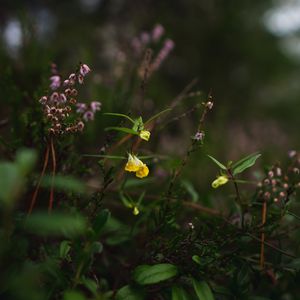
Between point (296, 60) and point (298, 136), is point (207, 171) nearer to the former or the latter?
point (298, 136)

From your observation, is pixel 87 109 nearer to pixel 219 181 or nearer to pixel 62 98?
pixel 62 98

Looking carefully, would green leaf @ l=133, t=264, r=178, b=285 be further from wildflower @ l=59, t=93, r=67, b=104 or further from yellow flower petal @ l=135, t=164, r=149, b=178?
wildflower @ l=59, t=93, r=67, b=104

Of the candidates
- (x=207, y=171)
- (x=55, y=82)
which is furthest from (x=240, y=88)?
(x=55, y=82)

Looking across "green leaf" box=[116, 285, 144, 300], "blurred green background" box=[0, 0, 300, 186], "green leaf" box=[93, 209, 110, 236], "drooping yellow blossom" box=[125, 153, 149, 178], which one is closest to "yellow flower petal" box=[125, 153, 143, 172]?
"drooping yellow blossom" box=[125, 153, 149, 178]

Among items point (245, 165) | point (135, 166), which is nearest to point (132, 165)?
point (135, 166)

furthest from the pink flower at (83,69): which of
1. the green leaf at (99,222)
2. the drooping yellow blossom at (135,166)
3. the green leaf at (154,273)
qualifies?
the green leaf at (154,273)

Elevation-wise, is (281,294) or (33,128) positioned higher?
(33,128)
